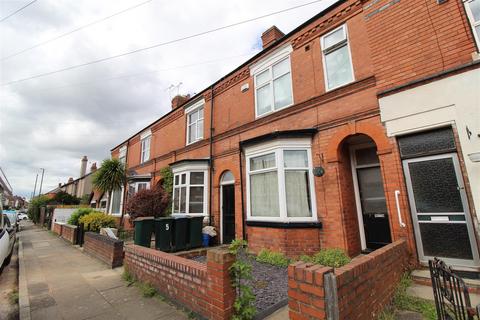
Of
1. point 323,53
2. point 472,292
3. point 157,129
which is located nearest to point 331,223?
point 472,292

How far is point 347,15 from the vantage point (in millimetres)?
7031

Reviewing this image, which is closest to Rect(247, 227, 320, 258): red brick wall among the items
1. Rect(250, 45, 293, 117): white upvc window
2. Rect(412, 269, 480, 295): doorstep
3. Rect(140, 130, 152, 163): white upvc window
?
Rect(412, 269, 480, 295): doorstep

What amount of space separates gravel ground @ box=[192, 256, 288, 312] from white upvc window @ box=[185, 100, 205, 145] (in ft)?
25.4

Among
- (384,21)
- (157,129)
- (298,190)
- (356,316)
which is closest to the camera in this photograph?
(356,316)

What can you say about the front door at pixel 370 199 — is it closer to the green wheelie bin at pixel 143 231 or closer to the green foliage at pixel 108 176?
the green wheelie bin at pixel 143 231

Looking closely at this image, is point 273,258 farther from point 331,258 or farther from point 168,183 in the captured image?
point 168,183

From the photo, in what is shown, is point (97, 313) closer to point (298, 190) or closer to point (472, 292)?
point (298, 190)

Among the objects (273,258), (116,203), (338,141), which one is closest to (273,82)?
(338,141)

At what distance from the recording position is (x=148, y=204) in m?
11.2

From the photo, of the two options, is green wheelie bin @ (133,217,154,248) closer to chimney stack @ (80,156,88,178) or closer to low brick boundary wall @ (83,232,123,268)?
low brick boundary wall @ (83,232,123,268)

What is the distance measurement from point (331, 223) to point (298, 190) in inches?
49.3

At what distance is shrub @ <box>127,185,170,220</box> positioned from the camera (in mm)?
11109

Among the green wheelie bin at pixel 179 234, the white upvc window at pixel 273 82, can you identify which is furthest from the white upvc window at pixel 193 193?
the white upvc window at pixel 273 82

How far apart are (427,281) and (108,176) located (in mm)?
15135
